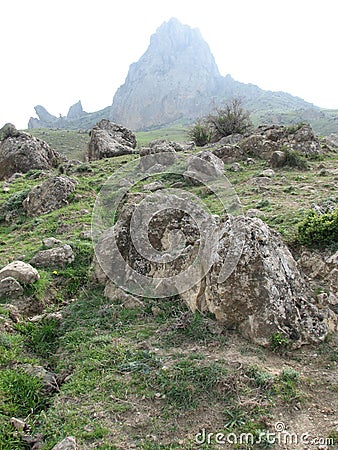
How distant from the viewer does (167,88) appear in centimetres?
15625

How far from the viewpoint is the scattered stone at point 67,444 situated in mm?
3473

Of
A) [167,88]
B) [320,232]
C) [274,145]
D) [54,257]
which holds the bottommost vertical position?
[54,257]

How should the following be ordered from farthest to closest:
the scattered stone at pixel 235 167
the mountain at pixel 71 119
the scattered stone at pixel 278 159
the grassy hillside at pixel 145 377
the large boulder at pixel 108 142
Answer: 1. the mountain at pixel 71 119
2. the large boulder at pixel 108 142
3. the scattered stone at pixel 235 167
4. the scattered stone at pixel 278 159
5. the grassy hillside at pixel 145 377

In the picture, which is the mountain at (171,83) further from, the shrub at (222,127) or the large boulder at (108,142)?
the shrub at (222,127)

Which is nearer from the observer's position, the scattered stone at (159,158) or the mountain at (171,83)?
the scattered stone at (159,158)

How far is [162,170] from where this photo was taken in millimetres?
14984

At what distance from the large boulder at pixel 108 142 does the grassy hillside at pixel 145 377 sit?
14.5m

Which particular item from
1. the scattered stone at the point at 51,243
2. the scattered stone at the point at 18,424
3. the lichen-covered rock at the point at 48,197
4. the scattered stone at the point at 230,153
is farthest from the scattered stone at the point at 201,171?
the scattered stone at the point at 18,424

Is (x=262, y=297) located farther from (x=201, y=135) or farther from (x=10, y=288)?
(x=201, y=135)

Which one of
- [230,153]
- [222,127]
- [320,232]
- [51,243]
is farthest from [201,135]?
[320,232]

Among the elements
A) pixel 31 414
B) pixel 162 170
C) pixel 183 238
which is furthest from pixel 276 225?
pixel 162 170

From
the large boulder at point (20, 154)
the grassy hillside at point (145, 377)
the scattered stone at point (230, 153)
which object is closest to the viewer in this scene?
the grassy hillside at point (145, 377)

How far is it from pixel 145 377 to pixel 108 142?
59.6 ft

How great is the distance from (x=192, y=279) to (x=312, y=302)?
1.84 meters
